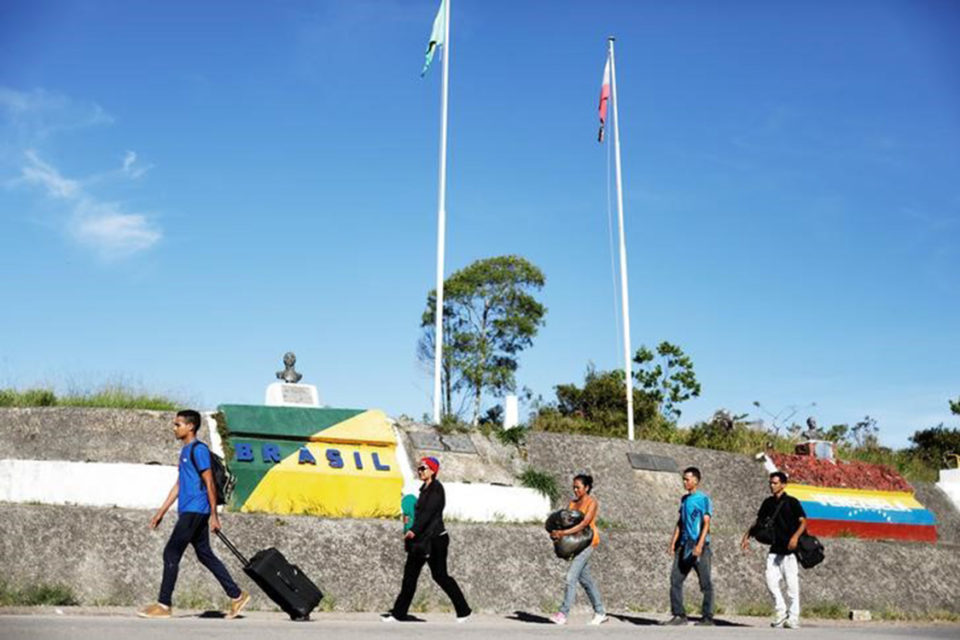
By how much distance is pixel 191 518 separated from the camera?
10.7 m

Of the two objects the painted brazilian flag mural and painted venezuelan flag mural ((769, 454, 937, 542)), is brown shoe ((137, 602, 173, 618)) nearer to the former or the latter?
the painted brazilian flag mural

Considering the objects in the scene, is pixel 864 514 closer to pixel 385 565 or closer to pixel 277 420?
pixel 385 565

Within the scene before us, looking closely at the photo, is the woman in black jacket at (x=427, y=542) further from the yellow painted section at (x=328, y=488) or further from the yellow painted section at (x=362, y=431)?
the yellow painted section at (x=362, y=431)

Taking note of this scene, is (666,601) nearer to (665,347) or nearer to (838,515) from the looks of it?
(838,515)

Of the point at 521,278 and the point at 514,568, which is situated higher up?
the point at 521,278

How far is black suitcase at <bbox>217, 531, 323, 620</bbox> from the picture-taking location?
1115 centimetres

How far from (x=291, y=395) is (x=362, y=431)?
4.30ft

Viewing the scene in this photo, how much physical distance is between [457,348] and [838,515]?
24994mm

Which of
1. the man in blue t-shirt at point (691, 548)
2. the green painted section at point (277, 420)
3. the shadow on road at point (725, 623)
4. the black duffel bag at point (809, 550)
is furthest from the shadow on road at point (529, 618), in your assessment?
the green painted section at point (277, 420)

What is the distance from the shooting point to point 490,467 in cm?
1786

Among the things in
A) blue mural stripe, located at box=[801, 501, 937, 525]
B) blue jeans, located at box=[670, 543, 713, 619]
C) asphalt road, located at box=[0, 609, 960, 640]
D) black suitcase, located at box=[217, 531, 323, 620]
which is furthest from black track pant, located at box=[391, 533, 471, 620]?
blue mural stripe, located at box=[801, 501, 937, 525]

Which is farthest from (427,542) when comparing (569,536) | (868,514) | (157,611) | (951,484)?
(951,484)

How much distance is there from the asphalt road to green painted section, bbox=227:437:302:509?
320 centimetres

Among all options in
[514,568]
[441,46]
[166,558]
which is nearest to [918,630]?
[514,568]
